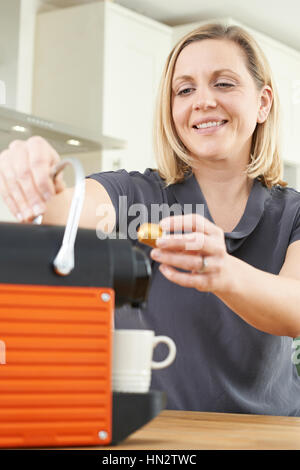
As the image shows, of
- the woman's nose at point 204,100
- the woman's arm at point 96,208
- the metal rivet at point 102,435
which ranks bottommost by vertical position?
the metal rivet at point 102,435

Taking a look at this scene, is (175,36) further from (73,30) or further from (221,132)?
(221,132)

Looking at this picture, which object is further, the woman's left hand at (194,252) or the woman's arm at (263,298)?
the woman's arm at (263,298)

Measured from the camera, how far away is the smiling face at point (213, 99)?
58.1 inches

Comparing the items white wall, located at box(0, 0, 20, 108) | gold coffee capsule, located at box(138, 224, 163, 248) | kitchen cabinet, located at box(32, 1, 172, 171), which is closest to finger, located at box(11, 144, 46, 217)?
gold coffee capsule, located at box(138, 224, 163, 248)

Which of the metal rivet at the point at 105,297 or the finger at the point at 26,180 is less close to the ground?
the finger at the point at 26,180

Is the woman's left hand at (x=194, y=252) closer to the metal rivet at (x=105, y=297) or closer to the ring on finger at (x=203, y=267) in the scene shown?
the ring on finger at (x=203, y=267)

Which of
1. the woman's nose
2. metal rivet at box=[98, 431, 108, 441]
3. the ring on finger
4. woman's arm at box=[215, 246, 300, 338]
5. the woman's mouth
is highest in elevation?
the woman's nose

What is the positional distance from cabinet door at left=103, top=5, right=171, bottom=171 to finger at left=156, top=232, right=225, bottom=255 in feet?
9.35

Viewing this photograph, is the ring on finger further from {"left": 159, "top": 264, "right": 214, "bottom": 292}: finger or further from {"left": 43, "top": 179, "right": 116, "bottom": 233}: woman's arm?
{"left": 43, "top": 179, "right": 116, "bottom": 233}: woman's arm

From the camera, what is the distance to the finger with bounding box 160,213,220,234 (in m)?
0.84

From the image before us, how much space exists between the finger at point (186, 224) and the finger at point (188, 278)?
7 centimetres

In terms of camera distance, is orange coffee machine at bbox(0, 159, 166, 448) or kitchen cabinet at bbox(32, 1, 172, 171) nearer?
orange coffee machine at bbox(0, 159, 166, 448)

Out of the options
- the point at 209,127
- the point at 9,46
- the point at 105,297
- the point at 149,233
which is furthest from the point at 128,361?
the point at 9,46

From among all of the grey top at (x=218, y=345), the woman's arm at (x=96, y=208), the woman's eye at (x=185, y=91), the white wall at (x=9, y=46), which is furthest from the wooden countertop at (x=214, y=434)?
the white wall at (x=9, y=46)
